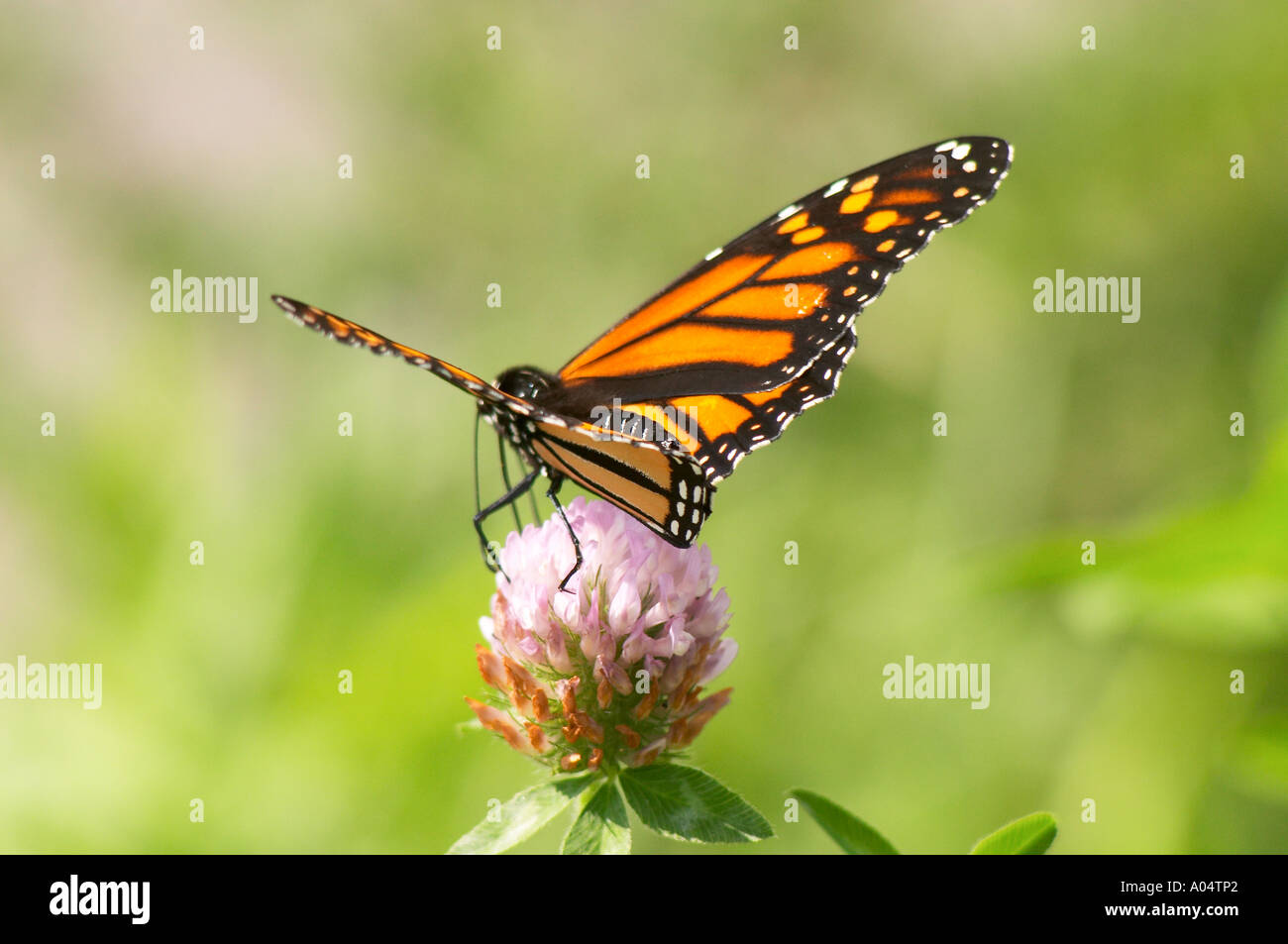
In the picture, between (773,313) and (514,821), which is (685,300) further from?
(514,821)

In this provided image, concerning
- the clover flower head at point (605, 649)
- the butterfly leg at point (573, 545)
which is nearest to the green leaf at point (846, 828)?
the clover flower head at point (605, 649)

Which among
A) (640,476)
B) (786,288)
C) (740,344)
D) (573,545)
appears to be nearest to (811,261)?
(786,288)

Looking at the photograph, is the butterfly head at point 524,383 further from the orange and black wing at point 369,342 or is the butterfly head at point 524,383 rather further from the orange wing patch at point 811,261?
the orange wing patch at point 811,261

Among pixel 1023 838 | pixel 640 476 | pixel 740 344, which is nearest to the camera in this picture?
pixel 1023 838

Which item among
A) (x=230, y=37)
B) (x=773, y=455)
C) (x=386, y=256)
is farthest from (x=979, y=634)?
(x=230, y=37)

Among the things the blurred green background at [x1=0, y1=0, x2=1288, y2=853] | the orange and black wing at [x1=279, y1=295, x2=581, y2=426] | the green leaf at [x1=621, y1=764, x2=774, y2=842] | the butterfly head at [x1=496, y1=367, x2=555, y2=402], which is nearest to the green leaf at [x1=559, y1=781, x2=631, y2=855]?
the green leaf at [x1=621, y1=764, x2=774, y2=842]
